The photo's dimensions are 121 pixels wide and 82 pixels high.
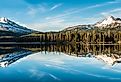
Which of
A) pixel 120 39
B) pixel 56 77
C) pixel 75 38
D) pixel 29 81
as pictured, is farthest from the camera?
pixel 75 38

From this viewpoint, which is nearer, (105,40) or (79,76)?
(79,76)

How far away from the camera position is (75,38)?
15062cm

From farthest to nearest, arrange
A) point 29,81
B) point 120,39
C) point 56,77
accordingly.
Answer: point 120,39 < point 56,77 < point 29,81

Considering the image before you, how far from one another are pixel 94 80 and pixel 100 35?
390 ft

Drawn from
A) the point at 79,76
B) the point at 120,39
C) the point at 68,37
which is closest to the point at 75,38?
the point at 68,37

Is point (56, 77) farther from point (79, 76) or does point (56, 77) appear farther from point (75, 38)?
point (75, 38)

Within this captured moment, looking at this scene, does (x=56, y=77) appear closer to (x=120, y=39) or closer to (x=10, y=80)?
(x=10, y=80)

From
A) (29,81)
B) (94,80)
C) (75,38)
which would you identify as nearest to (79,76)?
(94,80)

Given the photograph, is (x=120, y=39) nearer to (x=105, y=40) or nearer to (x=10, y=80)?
(x=105, y=40)

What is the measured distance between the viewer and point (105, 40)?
141 meters

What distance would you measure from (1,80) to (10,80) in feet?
1.97

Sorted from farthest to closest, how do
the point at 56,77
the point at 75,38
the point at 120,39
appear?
the point at 75,38 → the point at 120,39 → the point at 56,77

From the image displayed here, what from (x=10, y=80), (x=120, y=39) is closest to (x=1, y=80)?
(x=10, y=80)

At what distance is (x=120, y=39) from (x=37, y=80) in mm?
117893
